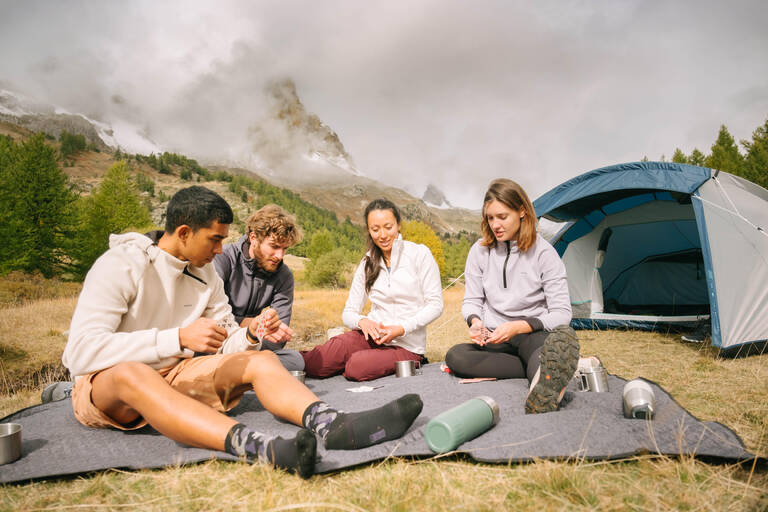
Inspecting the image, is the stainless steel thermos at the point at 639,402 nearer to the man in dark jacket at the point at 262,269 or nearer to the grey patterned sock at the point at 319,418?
the grey patterned sock at the point at 319,418

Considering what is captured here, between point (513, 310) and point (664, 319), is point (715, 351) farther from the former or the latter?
point (513, 310)

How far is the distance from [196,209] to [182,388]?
3.67 ft

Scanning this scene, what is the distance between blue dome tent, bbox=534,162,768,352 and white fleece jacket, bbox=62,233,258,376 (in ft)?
17.5

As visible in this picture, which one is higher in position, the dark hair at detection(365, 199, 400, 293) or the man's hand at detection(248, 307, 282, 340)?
the dark hair at detection(365, 199, 400, 293)

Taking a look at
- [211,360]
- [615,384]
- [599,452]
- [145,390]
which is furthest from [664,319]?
[145,390]

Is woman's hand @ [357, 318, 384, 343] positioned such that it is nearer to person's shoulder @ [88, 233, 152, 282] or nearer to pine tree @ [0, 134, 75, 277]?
person's shoulder @ [88, 233, 152, 282]

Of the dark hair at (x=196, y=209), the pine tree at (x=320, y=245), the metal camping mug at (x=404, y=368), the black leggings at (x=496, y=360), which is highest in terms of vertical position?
the pine tree at (x=320, y=245)

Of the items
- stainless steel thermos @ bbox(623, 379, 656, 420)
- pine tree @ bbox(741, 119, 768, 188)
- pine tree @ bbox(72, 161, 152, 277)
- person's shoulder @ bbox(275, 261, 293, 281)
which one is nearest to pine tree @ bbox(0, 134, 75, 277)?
pine tree @ bbox(72, 161, 152, 277)

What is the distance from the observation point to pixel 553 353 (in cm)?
256

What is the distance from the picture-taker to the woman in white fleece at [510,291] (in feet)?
11.8

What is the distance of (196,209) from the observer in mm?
2615

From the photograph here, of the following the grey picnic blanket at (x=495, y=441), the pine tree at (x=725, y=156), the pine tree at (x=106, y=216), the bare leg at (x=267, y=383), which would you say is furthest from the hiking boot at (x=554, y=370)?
the pine tree at (x=725, y=156)

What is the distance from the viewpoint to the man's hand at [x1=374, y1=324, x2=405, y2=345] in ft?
13.5

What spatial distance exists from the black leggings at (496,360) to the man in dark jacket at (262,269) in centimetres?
166
